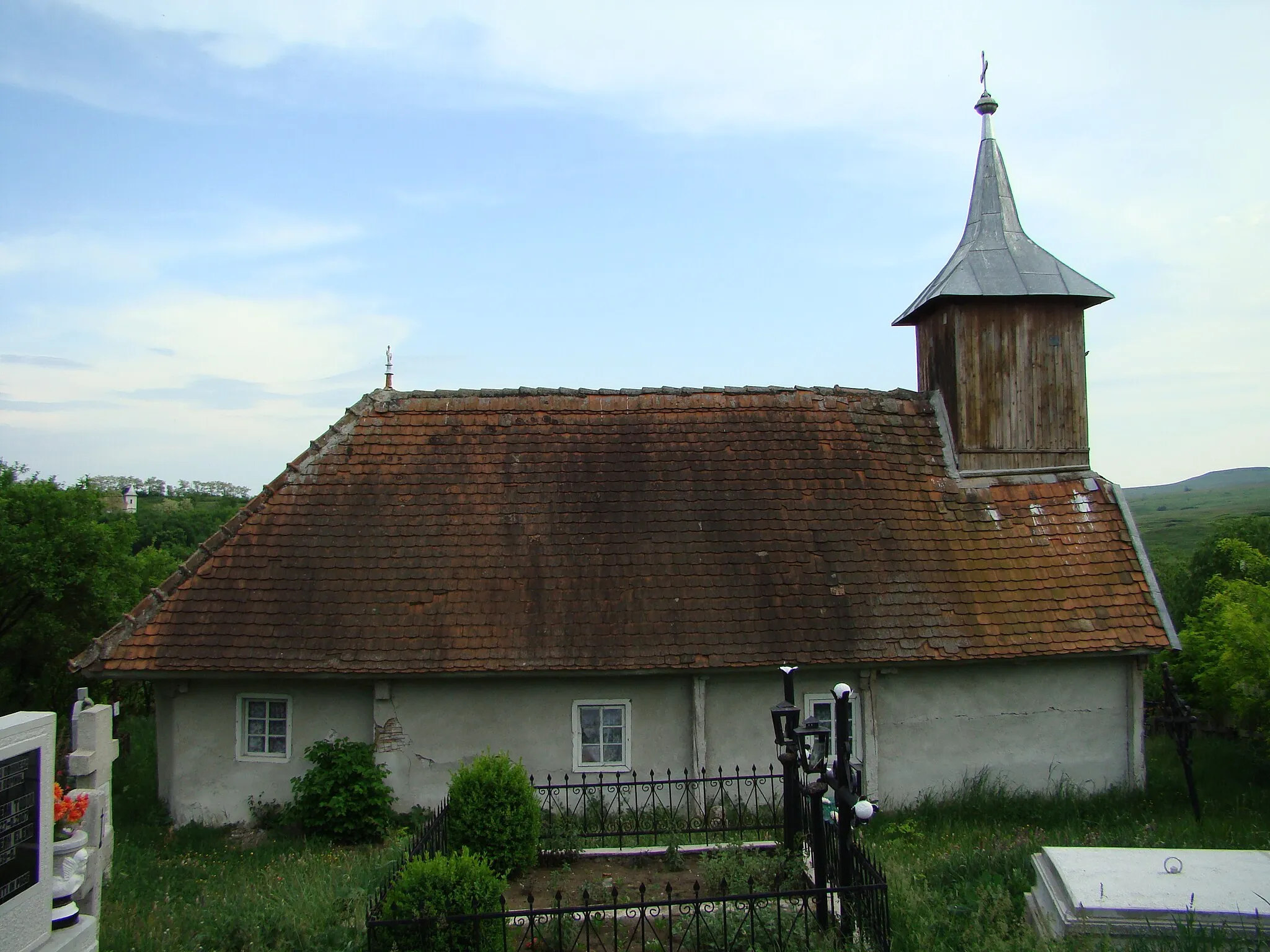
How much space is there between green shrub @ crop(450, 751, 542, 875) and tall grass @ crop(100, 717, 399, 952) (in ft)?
3.07

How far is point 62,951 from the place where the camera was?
6.48m

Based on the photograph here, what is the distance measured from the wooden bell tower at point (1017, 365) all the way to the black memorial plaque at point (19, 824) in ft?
42.0

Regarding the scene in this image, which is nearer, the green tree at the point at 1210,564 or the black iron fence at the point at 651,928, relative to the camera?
the black iron fence at the point at 651,928

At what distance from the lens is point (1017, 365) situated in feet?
49.3

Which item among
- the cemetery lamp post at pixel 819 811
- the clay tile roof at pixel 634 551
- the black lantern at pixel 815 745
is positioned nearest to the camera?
the cemetery lamp post at pixel 819 811

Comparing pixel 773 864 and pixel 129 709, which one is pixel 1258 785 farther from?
pixel 129 709

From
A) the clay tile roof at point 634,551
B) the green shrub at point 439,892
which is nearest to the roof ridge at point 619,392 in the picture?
the clay tile roof at point 634,551

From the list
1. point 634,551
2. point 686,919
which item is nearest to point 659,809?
point 634,551

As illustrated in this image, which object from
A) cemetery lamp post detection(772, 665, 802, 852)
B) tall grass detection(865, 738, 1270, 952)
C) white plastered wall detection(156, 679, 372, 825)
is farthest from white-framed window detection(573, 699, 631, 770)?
tall grass detection(865, 738, 1270, 952)

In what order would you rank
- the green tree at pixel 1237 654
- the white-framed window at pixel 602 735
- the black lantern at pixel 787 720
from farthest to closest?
the green tree at pixel 1237 654
the white-framed window at pixel 602 735
the black lantern at pixel 787 720

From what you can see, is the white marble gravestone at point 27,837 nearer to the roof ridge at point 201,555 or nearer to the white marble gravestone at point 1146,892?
the roof ridge at point 201,555

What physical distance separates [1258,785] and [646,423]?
35.5ft

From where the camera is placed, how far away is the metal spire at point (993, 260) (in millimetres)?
14922

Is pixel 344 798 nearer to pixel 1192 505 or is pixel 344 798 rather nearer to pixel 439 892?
pixel 439 892
